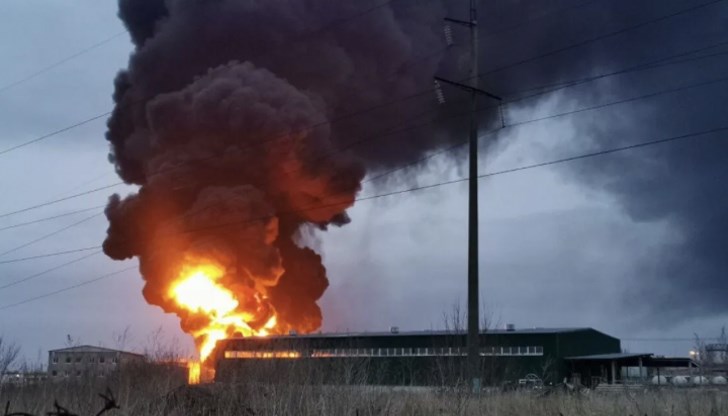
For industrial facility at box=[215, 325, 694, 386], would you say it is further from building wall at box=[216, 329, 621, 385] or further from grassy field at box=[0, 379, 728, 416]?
grassy field at box=[0, 379, 728, 416]

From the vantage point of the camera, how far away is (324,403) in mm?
17812

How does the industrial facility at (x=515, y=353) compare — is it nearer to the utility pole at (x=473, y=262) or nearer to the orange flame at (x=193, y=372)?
the orange flame at (x=193, y=372)

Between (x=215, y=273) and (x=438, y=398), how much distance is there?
3148 cm

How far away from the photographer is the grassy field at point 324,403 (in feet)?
59.0

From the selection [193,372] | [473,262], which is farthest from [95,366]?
[473,262]

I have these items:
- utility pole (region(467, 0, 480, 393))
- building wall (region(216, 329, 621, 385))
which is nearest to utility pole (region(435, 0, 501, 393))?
utility pole (region(467, 0, 480, 393))

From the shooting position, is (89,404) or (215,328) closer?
(89,404)

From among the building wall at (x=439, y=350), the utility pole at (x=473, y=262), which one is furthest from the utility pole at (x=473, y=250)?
the building wall at (x=439, y=350)

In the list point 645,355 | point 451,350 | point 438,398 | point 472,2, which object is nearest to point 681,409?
point 438,398

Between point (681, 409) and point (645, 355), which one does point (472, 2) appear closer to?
point (681, 409)

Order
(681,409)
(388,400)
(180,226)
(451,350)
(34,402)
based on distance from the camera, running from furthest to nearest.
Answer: (180,226)
(451,350)
(34,402)
(681,409)
(388,400)

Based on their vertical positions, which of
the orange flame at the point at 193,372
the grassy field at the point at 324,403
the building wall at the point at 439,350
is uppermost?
the building wall at the point at 439,350

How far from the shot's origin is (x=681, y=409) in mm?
20578

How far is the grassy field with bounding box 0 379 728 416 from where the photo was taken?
707 inches
